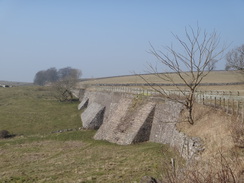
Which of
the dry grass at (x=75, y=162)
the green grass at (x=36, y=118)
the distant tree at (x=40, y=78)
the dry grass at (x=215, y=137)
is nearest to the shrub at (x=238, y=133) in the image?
the dry grass at (x=215, y=137)

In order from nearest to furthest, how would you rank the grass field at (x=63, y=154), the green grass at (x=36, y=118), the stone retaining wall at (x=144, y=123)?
the grass field at (x=63, y=154) < the stone retaining wall at (x=144, y=123) < the green grass at (x=36, y=118)

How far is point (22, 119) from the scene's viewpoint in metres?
40.9

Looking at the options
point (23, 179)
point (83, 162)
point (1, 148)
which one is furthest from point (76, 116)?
point (23, 179)

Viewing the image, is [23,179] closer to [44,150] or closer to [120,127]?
[44,150]

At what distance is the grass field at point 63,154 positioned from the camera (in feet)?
44.4

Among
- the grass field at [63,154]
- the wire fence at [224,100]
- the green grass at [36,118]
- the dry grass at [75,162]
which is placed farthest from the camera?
the green grass at [36,118]

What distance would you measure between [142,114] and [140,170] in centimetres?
1128

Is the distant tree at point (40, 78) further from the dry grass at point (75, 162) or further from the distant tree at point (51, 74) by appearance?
the dry grass at point (75, 162)

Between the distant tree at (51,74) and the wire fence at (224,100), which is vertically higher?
the distant tree at (51,74)

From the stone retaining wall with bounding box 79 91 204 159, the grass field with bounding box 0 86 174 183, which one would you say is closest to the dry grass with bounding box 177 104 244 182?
the stone retaining wall with bounding box 79 91 204 159

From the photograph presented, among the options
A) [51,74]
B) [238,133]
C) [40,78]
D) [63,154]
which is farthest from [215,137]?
[40,78]

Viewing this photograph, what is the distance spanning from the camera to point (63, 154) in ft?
72.6

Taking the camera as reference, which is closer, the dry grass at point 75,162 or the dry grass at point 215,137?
the dry grass at point 215,137

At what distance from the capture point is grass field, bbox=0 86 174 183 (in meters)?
13.5
